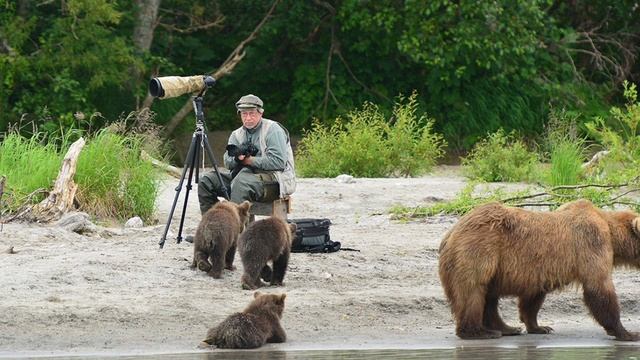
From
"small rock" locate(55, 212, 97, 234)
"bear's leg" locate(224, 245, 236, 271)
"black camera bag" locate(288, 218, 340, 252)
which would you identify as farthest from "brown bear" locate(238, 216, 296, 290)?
"small rock" locate(55, 212, 97, 234)

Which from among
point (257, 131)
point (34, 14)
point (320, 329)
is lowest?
point (320, 329)

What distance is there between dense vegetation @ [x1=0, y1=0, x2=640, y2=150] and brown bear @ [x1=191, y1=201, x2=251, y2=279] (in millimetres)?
11509

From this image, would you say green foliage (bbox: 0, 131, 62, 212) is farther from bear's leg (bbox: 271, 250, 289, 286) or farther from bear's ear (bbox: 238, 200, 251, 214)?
bear's leg (bbox: 271, 250, 289, 286)

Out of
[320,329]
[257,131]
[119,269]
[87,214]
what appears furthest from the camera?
[87,214]

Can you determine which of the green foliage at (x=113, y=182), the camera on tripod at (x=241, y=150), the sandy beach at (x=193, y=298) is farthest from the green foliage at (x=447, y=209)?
the camera on tripod at (x=241, y=150)

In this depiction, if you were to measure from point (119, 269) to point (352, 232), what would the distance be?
3.45 metres

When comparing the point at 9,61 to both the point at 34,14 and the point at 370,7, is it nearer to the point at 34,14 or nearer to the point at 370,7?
the point at 34,14

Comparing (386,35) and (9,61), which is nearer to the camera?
(9,61)

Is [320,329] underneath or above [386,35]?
underneath

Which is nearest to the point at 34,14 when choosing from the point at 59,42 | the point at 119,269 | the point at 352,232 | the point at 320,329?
the point at 59,42

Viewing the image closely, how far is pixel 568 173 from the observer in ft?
55.3

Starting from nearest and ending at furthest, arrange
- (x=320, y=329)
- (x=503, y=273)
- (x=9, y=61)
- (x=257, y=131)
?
(x=503, y=273)
(x=320, y=329)
(x=257, y=131)
(x=9, y=61)

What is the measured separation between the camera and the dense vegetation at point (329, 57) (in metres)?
23.6

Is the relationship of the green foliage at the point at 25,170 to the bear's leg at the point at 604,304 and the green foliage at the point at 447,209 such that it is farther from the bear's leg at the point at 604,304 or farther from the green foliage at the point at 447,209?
the bear's leg at the point at 604,304
